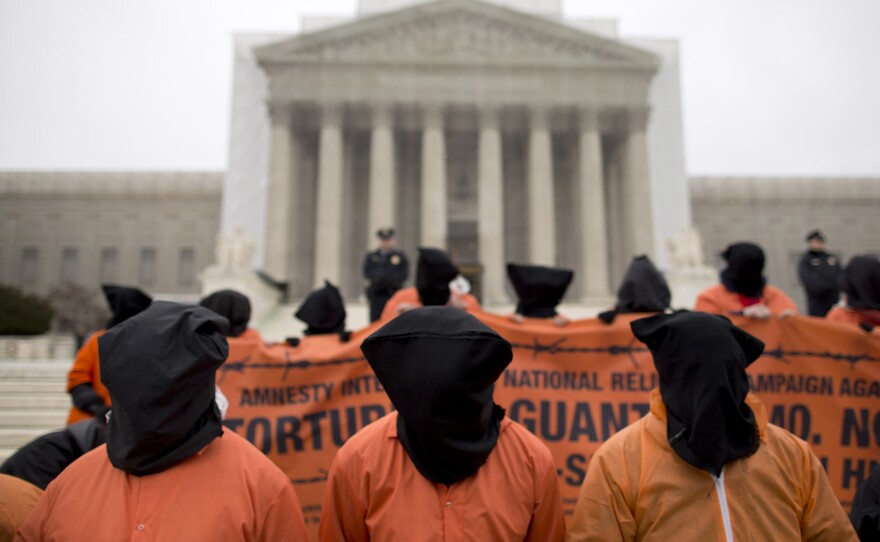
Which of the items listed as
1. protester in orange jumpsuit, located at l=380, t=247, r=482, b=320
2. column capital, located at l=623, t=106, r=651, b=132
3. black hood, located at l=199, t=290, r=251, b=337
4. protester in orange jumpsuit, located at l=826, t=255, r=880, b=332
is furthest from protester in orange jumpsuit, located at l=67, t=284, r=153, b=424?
column capital, located at l=623, t=106, r=651, b=132

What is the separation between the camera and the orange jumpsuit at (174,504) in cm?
250

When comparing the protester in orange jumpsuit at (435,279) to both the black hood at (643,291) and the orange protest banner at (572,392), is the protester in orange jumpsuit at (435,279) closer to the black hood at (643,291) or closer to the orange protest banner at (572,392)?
the orange protest banner at (572,392)

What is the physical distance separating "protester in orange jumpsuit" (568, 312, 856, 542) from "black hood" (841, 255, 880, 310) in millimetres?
3862

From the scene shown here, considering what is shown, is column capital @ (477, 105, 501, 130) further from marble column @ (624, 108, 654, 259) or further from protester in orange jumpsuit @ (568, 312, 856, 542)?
protester in orange jumpsuit @ (568, 312, 856, 542)

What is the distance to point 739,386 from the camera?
293 centimetres

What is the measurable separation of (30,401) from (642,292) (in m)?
9.24

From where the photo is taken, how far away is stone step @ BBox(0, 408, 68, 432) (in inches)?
355

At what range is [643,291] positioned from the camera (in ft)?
20.2

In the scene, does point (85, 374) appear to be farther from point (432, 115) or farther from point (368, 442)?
point (432, 115)

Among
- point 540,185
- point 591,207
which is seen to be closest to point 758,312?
point 540,185

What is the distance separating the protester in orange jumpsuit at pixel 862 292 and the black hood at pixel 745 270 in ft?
2.57

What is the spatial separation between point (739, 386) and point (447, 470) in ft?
4.54

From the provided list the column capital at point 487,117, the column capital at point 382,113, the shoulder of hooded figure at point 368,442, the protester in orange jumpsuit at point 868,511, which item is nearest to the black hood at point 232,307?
the shoulder of hooded figure at point 368,442

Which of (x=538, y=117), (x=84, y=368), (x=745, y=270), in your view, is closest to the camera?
(x=84, y=368)
